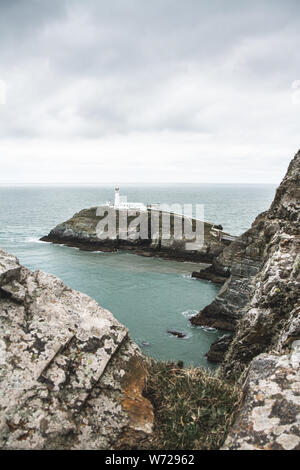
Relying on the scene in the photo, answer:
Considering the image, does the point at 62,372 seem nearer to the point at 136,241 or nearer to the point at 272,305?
the point at 272,305

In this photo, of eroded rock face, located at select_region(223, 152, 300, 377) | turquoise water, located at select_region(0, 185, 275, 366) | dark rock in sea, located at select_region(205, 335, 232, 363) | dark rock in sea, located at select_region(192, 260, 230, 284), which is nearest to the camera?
eroded rock face, located at select_region(223, 152, 300, 377)

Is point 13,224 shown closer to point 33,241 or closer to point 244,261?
point 33,241

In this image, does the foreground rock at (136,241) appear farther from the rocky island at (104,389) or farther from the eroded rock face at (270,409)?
the eroded rock face at (270,409)

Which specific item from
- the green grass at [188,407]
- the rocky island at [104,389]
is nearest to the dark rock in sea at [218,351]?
the rocky island at [104,389]

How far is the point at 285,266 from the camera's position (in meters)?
7.41

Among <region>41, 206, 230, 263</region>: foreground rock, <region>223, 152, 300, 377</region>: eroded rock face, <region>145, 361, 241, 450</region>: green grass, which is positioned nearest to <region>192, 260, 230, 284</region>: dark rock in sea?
<region>41, 206, 230, 263</region>: foreground rock

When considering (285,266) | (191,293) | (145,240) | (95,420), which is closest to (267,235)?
(285,266)

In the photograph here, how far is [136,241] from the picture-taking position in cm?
5219

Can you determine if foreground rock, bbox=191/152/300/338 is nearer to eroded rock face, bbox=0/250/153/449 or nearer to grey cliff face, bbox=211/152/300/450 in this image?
grey cliff face, bbox=211/152/300/450

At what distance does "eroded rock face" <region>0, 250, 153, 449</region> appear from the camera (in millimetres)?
3578

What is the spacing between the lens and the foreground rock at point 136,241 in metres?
46.6
